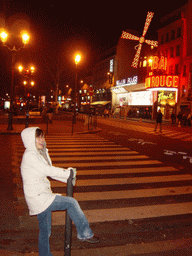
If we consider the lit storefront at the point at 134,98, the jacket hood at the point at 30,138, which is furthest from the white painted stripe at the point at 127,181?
the lit storefront at the point at 134,98

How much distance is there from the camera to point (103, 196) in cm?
615

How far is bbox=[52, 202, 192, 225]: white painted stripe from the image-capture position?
4957 mm

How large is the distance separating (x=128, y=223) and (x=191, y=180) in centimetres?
361

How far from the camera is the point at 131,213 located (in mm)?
5238

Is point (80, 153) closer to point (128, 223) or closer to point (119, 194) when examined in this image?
point (119, 194)

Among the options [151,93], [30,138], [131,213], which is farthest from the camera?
[151,93]

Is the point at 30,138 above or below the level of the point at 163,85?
below

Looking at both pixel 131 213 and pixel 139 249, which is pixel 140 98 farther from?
pixel 139 249

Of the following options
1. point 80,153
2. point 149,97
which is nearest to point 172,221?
point 80,153

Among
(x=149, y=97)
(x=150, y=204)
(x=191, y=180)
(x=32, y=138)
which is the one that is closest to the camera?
(x=32, y=138)

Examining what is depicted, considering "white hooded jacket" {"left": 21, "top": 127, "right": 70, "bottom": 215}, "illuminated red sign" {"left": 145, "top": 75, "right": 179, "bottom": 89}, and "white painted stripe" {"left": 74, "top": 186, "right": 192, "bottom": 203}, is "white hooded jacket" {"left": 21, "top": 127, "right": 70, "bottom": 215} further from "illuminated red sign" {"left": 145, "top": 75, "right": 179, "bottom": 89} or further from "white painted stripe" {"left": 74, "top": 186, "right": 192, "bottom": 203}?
"illuminated red sign" {"left": 145, "top": 75, "right": 179, "bottom": 89}

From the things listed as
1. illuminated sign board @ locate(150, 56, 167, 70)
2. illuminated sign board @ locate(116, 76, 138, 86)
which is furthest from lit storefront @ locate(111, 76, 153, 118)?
illuminated sign board @ locate(150, 56, 167, 70)

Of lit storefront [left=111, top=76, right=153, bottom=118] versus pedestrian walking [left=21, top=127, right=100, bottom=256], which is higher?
lit storefront [left=111, top=76, right=153, bottom=118]

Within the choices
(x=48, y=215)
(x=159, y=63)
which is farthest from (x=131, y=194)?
(x=159, y=63)
